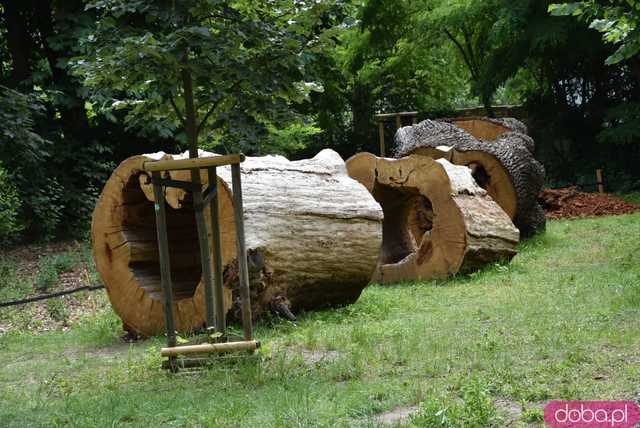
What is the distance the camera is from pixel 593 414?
162 inches

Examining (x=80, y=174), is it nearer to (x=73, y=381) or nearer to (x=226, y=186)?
(x=226, y=186)

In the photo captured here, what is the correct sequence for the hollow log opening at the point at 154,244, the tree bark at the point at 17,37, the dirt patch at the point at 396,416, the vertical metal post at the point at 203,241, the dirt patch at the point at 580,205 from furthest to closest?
the dirt patch at the point at 580,205, the tree bark at the point at 17,37, the hollow log opening at the point at 154,244, the vertical metal post at the point at 203,241, the dirt patch at the point at 396,416

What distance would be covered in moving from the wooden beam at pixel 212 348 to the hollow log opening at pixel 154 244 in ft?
6.88

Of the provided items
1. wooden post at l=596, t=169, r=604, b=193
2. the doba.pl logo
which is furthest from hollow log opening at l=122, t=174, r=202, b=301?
wooden post at l=596, t=169, r=604, b=193

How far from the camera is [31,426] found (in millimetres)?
4949

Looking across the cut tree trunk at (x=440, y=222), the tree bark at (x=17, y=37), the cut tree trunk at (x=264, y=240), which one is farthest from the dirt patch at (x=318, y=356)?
the tree bark at (x=17, y=37)

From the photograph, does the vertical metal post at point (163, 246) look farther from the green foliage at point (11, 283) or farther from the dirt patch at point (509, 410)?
the green foliage at point (11, 283)

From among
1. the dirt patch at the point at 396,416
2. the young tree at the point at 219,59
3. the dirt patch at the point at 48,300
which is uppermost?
the young tree at the point at 219,59

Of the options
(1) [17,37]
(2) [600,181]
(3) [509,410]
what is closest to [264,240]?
(3) [509,410]

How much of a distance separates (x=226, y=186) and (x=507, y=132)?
9247mm

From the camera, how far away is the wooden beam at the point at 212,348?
20.3 ft

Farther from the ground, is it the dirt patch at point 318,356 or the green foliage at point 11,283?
the dirt patch at point 318,356


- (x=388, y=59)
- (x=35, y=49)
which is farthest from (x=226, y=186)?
(x=388, y=59)

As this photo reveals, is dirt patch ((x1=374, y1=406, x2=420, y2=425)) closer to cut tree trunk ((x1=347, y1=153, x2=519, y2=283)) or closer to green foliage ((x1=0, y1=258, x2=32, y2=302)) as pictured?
cut tree trunk ((x1=347, y1=153, x2=519, y2=283))
